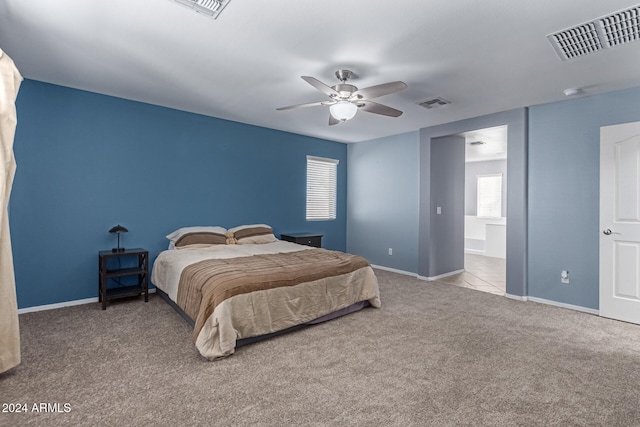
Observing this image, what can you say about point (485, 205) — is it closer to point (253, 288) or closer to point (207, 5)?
point (253, 288)

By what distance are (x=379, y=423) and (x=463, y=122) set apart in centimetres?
439

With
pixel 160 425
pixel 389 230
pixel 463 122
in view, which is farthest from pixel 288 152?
pixel 160 425

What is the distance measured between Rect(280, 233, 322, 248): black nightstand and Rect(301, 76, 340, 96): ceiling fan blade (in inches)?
117

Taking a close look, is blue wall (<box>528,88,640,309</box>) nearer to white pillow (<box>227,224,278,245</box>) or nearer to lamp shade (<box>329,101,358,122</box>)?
lamp shade (<box>329,101,358,122</box>)

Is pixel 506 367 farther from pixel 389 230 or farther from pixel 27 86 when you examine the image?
pixel 27 86

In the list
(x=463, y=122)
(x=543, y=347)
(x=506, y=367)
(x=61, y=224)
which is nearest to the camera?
(x=506, y=367)

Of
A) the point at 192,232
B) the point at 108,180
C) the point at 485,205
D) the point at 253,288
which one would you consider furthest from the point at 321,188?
the point at 485,205

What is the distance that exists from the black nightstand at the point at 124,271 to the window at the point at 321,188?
119 inches

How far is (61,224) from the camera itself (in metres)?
3.73

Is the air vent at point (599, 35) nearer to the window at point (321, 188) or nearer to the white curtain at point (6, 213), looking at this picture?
the white curtain at point (6, 213)

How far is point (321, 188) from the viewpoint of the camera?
645 centimetres

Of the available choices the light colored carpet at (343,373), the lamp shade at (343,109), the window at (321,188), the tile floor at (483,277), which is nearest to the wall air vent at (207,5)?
the lamp shade at (343,109)

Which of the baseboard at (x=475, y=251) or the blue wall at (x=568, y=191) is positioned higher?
the blue wall at (x=568, y=191)

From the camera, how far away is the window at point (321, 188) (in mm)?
6242
